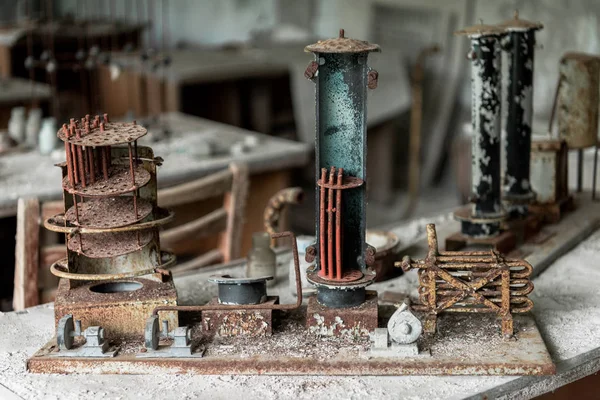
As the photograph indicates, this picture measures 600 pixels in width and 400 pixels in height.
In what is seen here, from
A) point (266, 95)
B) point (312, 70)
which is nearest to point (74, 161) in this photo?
point (312, 70)

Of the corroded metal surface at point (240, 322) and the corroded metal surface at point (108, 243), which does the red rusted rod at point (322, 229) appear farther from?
the corroded metal surface at point (108, 243)

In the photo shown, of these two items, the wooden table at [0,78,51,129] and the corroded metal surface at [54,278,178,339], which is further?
the wooden table at [0,78,51,129]

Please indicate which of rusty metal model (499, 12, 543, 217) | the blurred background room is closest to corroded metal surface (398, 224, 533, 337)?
rusty metal model (499, 12, 543, 217)

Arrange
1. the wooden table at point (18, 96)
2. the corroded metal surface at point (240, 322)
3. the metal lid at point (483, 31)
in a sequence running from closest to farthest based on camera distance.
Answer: the corroded metal surface at point (240, 322) < the metal lid at point (483, 31) < the wooden table at point (18, 96)

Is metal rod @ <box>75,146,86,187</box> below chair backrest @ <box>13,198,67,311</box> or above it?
above

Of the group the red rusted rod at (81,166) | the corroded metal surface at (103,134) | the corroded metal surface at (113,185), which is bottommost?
the corroded metal surface at (113,185)

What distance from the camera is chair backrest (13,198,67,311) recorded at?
8.58 feet

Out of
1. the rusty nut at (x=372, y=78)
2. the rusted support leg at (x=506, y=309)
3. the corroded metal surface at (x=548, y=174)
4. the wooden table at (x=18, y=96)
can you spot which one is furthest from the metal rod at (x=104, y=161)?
the wooden table at (x=18, y=96)

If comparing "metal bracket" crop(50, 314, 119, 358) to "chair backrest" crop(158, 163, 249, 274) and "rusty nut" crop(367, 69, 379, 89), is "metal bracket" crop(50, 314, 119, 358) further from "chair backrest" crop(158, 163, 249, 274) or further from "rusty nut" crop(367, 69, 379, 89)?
"chair backrest" crop(158, 163, 249, 274)

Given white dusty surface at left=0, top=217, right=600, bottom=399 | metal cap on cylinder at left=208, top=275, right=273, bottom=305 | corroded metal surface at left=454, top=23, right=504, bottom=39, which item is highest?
corroded metal surface at left=454, top=23, right=504, bottom=39

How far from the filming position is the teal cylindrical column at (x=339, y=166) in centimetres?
194

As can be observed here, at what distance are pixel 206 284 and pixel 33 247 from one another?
0.58 m

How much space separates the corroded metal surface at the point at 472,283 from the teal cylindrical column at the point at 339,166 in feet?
0.43

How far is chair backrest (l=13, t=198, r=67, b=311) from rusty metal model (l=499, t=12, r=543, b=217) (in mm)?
1352
